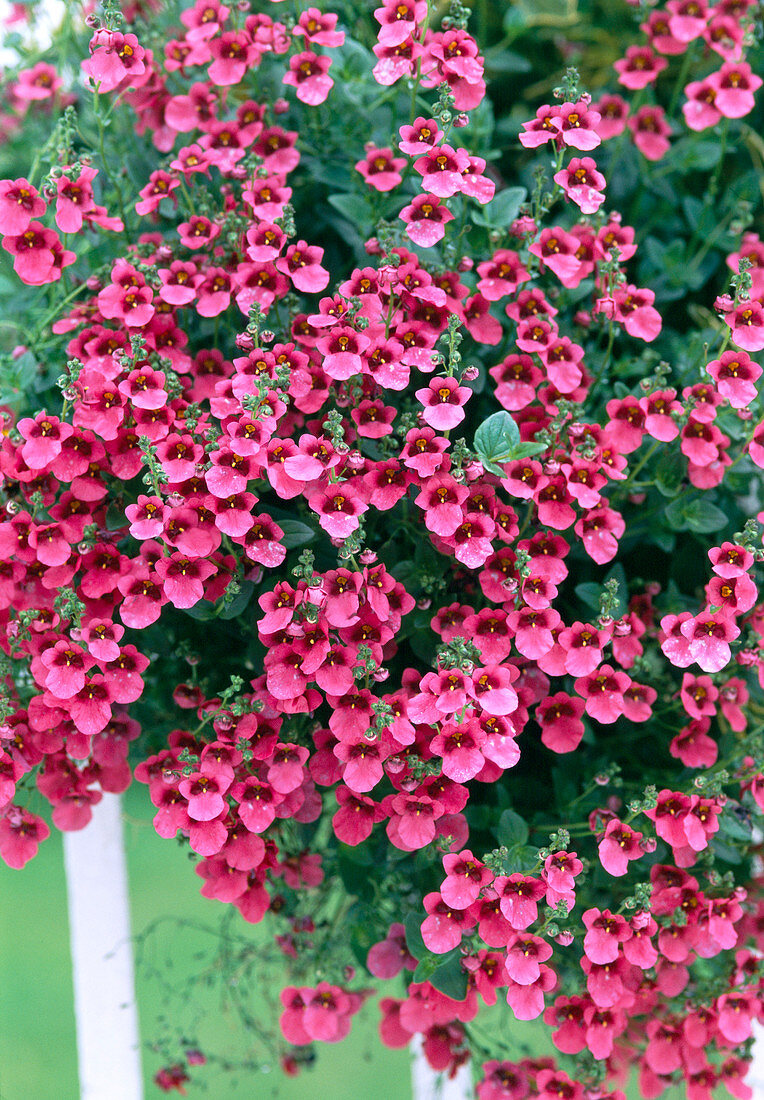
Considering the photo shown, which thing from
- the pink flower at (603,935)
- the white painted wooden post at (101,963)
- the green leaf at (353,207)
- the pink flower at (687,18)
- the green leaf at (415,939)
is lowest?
the white painted wooden post at (101,963)

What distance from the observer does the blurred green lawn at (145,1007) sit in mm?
1517

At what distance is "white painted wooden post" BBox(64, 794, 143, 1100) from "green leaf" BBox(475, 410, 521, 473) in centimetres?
57

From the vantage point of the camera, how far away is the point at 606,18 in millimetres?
1179

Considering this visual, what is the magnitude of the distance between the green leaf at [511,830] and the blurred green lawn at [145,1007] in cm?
80

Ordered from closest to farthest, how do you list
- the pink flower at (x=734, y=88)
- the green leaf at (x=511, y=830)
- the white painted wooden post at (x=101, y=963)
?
the green leaf at (x=511, y=830), the pink flower at (x=734, y=88), the white painted wooden post at (x=101, y=963)

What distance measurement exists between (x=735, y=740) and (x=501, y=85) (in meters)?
0.85

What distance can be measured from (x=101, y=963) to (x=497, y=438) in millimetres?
698

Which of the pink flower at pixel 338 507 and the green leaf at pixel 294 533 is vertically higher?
the pink flower at pixel 338 507

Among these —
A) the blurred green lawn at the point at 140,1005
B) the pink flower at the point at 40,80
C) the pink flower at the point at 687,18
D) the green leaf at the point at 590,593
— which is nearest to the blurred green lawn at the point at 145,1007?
the blurred green lawn at the point at 140,1005

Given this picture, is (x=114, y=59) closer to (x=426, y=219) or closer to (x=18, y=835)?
(x=426, y=219)

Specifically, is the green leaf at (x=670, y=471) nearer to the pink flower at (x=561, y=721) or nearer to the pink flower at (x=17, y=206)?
the pink flower at (x=561, y=721)

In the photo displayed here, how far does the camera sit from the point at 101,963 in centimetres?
97

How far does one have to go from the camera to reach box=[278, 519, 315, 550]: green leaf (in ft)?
2.29

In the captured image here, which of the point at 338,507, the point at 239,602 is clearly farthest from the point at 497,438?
the point at 239,602
